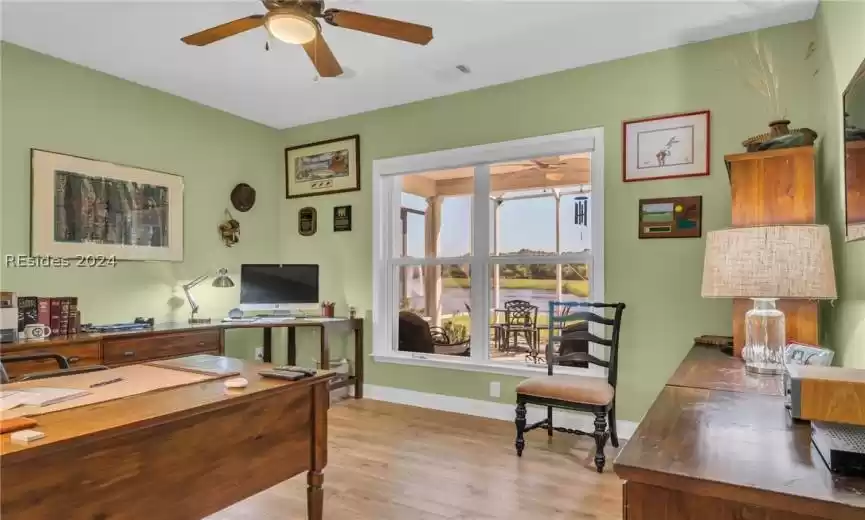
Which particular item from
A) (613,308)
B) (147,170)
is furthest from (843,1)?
(147,170)

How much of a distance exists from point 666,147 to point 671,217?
46 cm

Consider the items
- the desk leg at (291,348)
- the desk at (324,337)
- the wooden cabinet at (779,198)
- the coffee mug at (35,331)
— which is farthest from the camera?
the desk leg at (291,348)

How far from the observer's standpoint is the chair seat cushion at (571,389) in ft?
9.42

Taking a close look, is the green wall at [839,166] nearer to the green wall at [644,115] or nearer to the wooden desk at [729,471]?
the green wall at [644,115]

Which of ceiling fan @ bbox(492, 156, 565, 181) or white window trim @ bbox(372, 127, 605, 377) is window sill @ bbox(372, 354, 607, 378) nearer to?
white window trim @ bbox(372, 127, 605, 377)

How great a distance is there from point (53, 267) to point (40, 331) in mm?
576

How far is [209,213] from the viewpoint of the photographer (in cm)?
445

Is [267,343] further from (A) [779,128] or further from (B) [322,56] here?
(A) [779,128]

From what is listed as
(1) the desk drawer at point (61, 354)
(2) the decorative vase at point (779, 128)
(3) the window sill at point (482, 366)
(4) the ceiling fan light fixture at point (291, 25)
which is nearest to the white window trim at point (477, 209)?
(3) the window sill at point (482, 366)

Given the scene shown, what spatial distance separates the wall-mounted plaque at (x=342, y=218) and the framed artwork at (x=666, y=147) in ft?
7.96

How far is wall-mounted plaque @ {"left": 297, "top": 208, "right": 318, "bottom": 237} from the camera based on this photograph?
192 inches

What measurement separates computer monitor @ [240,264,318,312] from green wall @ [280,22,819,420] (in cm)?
125

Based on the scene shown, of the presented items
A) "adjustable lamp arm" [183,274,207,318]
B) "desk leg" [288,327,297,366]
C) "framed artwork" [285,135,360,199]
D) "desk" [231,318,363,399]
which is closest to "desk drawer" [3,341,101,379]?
"desk" [231,318,363,399]

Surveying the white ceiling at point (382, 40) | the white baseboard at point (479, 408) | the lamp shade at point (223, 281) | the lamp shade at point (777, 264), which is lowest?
the white baseboard at point (479, 408)
